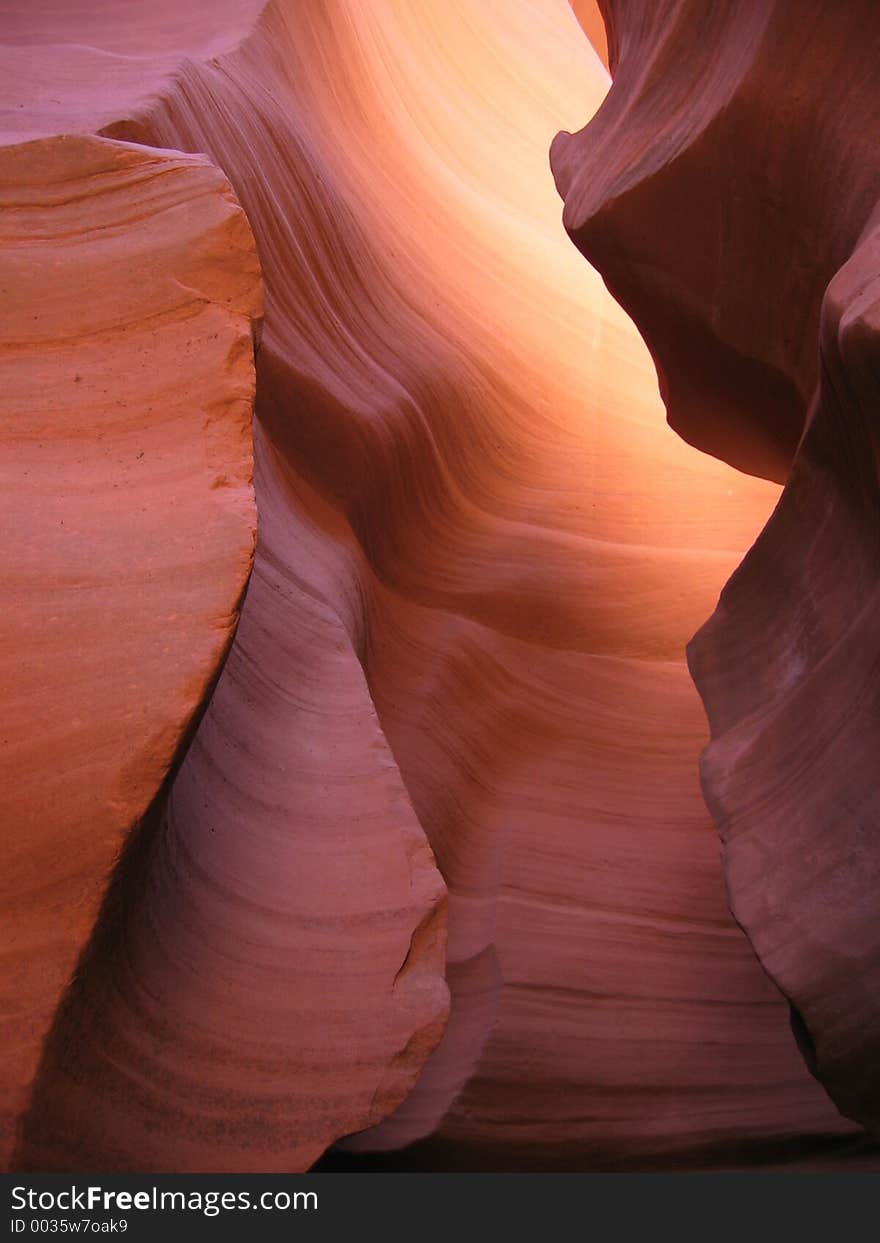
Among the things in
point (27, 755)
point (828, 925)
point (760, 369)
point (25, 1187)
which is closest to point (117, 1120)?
point (25, 1187)

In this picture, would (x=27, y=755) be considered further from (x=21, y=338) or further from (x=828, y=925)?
(x=828, y=925)

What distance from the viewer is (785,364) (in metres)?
3.12

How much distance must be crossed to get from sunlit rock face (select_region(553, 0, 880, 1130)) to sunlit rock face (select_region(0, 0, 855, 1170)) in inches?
28.1

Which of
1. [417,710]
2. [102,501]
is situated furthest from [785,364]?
[102,501]

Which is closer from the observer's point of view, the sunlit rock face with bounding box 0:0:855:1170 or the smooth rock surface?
the smooth rock surface

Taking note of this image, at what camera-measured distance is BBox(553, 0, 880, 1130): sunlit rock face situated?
7.65 ft

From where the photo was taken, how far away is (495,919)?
10.9 feet

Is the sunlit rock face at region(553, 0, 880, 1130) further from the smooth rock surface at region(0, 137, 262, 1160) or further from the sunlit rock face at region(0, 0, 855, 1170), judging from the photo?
the smooth rock surface at region(0, 137, 262, 1160)

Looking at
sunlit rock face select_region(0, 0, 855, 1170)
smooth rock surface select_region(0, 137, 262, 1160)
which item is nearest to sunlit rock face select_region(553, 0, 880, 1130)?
sunlit rock face select_region(0, 0, 855, 1170)

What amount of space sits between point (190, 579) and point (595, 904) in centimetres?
184

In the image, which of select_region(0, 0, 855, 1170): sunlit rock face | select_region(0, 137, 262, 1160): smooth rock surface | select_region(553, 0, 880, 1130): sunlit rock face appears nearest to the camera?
select_region(0, 137, 262, 1160): smooth rock surface

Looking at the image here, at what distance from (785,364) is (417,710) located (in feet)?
4.44

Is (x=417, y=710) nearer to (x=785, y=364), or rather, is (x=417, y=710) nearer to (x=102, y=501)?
(x=785, y=364)

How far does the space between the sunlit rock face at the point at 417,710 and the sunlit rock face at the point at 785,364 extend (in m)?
0.71
